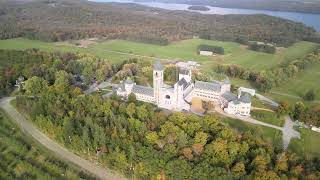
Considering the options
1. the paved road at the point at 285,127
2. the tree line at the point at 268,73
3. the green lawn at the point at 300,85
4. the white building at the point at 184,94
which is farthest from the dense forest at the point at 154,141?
the tree line at the point at 268,73

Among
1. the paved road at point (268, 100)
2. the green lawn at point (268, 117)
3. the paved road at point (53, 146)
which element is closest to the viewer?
the paved road at point (53, 146)

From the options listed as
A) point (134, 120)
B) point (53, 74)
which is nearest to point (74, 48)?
point (53, 74)

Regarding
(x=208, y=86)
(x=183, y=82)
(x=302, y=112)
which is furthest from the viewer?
(x=208, y=86)

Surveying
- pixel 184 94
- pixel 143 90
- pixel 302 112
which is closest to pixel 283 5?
pixel 302 112

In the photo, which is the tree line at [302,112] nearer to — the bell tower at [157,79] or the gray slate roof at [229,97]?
the gray slate roof at [229,97]

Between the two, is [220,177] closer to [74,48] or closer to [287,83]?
[287,83]

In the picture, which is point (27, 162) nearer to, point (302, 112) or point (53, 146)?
point (53, 146)
